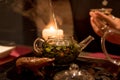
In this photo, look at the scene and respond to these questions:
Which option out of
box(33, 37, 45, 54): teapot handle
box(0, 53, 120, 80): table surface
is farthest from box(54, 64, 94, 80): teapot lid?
box(33, 37, 45, 54): teapot handle

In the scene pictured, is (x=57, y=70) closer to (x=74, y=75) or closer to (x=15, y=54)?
(x=74, y=75)

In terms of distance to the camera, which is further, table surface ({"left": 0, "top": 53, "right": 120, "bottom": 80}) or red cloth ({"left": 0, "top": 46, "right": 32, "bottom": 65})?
red cloth ({"left": 0, "top": 46, "right": 32, "bottom": 65})

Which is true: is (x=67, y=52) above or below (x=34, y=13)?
below

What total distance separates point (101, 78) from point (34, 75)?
0.23 m

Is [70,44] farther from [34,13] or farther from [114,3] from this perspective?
[34,13]

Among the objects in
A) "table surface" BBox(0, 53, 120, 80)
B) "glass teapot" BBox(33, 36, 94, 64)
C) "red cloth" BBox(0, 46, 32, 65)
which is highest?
"glass teapot" BBox(33, 36, 94, 64)

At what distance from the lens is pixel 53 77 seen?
0.75 m

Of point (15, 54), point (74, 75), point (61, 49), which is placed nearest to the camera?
point (74, 75)

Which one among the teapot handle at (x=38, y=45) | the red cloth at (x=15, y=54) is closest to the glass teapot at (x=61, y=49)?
the teapot handle at (x=38, y=45)

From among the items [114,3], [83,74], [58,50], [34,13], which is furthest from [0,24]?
[83,74]

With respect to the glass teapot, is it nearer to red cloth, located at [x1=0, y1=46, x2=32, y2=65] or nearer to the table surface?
the table surface

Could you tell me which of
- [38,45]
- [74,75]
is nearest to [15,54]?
[38,45]

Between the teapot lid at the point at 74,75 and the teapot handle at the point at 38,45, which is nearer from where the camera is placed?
the teapot lid at the point at 74,75

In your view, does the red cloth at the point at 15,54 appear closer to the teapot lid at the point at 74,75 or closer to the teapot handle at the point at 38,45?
the teapot handle at the point at 38,45
